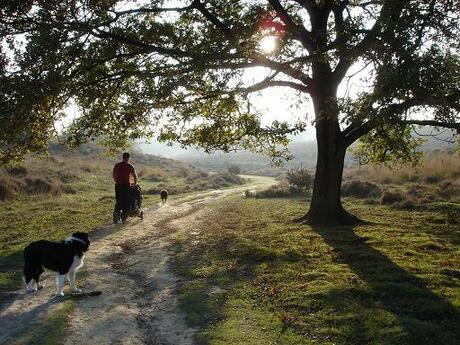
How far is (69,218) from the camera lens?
2181cm

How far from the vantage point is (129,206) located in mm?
20531

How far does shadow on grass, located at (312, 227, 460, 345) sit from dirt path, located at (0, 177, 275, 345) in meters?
3.48

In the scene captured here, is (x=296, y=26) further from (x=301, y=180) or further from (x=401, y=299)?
(x=301, y=180)

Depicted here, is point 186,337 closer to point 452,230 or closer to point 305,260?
point 305,260

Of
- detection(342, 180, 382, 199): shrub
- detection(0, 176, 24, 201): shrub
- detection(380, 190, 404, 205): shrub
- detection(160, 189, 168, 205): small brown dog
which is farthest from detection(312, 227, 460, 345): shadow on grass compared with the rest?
detection(0, 176, 24, 201): shrub

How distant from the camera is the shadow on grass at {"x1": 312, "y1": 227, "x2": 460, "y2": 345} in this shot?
861 cm

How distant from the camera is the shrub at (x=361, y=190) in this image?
33.0m

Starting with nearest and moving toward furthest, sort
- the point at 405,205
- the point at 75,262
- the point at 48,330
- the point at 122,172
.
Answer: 1. the point at 48,330
2. the point at 75,262
3. the point at 122,172
4. the point at 405,205

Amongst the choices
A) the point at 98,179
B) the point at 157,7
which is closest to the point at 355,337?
the point at 157,7

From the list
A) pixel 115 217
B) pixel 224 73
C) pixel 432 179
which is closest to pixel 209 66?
pixel 224 73

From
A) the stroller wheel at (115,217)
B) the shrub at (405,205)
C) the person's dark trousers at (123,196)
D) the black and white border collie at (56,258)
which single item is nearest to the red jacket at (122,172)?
the person's dark trousers at (123,196)

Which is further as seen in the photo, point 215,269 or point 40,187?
point 40,187

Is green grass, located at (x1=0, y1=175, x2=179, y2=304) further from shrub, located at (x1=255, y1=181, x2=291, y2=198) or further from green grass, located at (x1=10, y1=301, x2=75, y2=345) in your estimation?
shrub, located at (x1=255, y1=181, x2=291, y2=198)

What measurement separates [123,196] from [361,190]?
19.6 metres
